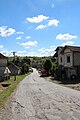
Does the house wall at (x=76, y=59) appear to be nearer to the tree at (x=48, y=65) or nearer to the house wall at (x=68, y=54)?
the house wall at (x=68, y=54)

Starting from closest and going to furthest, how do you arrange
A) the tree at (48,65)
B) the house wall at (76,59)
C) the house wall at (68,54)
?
the house wall at (76,59) < the house wall at (68,54) < the tree at (48,65)

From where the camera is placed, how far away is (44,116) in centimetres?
1192

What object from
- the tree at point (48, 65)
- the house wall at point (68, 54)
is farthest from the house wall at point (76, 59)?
the tree at point (48, 65)

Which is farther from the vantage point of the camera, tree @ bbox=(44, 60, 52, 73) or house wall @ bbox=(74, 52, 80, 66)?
tree @ bbox=(44, 60, 52, 73)

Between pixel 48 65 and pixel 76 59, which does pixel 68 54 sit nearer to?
pixel 76 59

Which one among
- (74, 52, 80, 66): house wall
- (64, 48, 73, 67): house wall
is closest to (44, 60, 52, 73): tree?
(64, 48, 73, 67): house wall

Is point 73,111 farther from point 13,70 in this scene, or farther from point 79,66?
point 13,70

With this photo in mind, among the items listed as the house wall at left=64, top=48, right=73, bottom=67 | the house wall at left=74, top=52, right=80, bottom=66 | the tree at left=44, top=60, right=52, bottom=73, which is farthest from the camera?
the tree at left=44, top=60, right=52, bottom=73

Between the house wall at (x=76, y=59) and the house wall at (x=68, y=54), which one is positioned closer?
the house wall at (x=76, y=59)

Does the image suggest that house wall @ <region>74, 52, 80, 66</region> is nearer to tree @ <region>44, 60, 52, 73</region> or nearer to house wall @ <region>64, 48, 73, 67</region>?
house wall @ <region>64, 48, 73, 67</region>

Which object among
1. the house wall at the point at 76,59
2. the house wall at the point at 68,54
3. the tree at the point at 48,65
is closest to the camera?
the house wall at the point at 76,59

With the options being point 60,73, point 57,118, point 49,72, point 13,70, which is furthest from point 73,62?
point 13,70

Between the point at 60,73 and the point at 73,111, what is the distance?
4267 centimetres

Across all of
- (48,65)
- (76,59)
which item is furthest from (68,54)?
(48,65)
